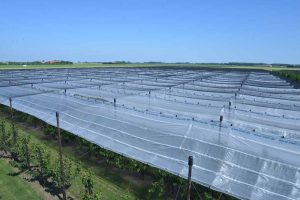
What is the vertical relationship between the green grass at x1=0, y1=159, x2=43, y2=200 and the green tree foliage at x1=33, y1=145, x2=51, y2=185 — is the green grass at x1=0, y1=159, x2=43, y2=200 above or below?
below

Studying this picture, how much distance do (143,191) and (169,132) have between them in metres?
3.47

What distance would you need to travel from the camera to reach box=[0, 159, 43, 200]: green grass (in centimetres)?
1122

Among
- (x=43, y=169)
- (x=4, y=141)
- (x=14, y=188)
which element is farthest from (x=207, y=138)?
(x=4, y=141)

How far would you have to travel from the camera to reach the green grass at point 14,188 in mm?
11219

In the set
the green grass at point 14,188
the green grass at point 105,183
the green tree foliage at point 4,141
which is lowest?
the green grass at point 14,188

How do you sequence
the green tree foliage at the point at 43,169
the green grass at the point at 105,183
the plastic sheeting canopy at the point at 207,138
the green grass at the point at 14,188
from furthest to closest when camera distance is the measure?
the green tree foliage at the point at 43,169
the green grass at the point at 105,183
the green grass at the point at 14,188
the plastic sheeting canopy at the point at 207,138

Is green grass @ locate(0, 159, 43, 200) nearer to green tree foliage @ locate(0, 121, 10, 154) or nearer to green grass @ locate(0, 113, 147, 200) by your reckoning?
green grass @ locate(0, 113, 147, 200)

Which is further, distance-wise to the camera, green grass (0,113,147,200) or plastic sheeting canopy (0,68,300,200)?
green grass (0,113,147,200)

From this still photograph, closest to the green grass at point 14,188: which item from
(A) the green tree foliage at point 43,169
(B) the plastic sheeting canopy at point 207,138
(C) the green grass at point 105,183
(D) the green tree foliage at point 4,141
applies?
(A) the green tree foliage at point 43,169

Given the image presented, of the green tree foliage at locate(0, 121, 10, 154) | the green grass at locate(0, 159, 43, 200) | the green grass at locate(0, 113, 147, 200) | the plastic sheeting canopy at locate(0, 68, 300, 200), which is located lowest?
the green grass at locate(0, 159, 43, 200)

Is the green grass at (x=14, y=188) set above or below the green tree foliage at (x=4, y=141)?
below

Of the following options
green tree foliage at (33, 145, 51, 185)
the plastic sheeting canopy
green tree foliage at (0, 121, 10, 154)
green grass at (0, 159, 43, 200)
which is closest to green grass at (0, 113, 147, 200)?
the plastic sheeting canopy

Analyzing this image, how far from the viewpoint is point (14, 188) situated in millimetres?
11844

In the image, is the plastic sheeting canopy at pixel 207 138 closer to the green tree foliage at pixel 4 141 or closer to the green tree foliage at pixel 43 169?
the green tree foliage at pixel 43 169
